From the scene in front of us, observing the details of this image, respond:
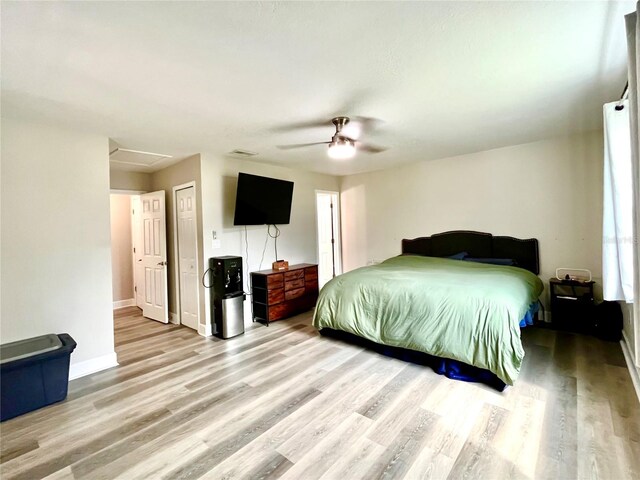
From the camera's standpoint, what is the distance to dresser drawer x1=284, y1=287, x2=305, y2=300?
449 cm

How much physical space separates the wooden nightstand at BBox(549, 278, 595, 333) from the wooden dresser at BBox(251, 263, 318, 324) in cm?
Result: 337

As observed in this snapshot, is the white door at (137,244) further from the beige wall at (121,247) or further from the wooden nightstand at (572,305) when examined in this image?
the wooden nightstand at (572,305)

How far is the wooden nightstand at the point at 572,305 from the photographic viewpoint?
3475 mm

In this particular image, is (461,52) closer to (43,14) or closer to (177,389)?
(43,14)

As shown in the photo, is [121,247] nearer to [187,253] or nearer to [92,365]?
[187,253]

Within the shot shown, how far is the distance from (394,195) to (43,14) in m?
4.86

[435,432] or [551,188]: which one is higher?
[551,188]

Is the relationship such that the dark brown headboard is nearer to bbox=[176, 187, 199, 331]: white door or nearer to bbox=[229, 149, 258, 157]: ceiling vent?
bbox=[229, 149, 258, 157]: ceiling vent

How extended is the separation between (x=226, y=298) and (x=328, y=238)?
3340mm

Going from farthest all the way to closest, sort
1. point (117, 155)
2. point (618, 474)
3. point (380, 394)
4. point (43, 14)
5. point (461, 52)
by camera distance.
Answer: point (117, 155) < point (380, 394) < point (461, 52) < point (618, 474) < point (43, 14)

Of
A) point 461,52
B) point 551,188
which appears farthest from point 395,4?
point 551,188

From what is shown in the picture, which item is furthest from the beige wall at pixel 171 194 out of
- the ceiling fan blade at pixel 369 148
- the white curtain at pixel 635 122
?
the white curtain at pixel 635 122

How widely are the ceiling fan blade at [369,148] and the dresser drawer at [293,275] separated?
2.08 meters

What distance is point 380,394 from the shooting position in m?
2.40
